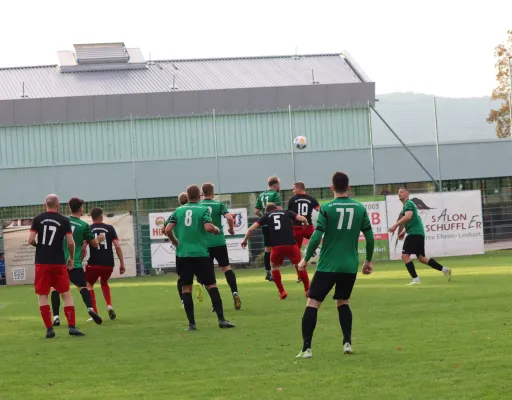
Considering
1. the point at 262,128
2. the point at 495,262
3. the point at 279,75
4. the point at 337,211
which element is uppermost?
the point at 279,75

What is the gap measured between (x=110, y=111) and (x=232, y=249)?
37.9ft

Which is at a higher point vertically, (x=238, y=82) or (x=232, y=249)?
(x=238, y=82)

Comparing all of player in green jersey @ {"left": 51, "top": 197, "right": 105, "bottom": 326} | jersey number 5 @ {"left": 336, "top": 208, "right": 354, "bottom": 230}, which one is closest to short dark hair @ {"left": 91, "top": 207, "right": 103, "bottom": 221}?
player in green jersey @ {"left": 51, "top": 197, "right": 105, "bottom": 326}

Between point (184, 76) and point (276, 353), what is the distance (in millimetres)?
35246

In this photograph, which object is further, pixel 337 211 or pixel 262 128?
pixel 262 128

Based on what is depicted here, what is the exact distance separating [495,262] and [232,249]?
8.16 m

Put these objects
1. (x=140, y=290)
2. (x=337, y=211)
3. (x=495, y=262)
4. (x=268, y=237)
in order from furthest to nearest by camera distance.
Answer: (x=495, y=262), (x=140, y=290), (x=268, y=237), (x=337, y=211)

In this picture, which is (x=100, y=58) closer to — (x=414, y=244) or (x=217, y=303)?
(x=414, y=244)

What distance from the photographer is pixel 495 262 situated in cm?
2833

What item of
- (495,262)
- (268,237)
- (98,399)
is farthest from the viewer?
(495,262)

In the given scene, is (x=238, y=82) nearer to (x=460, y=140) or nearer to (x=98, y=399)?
(x=460, y=140)

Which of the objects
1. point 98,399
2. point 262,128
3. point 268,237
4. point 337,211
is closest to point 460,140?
point 262,128

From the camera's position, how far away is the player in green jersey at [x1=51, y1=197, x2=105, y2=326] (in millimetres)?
15680

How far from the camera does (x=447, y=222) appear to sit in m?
32.4
